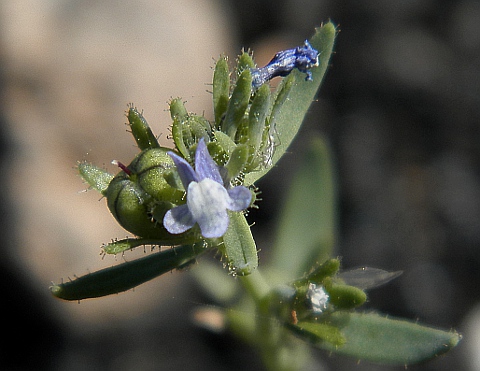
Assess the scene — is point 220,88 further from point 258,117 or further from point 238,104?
point 258,117

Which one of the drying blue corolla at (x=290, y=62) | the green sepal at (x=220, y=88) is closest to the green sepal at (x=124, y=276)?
the green sepal at (x=220, y=88)

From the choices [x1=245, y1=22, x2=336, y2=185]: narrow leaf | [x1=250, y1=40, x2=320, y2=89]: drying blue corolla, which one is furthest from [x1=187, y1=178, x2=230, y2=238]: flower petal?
[x1=245, y1=22, x2=336, y2=185]: narrow leaf

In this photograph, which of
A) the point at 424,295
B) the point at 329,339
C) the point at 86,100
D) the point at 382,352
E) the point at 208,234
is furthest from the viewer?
the point at 86,100

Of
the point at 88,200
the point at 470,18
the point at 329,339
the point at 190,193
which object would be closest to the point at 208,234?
the point at 190,193

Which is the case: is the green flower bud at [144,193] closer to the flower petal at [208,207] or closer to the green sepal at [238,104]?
the flower petal at [208,207]

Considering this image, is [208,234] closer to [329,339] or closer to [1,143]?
[329,339]

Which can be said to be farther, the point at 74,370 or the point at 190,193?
the point at 74,370
